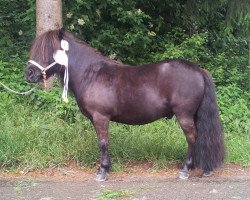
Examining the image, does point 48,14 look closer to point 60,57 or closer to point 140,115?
point 60,57

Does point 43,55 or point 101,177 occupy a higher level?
point 43,55

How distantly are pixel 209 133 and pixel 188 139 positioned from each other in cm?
28

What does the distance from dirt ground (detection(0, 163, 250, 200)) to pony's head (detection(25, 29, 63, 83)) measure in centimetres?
130

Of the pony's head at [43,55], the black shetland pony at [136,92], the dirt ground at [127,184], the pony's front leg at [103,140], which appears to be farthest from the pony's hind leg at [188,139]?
the pony's head at [43,55]

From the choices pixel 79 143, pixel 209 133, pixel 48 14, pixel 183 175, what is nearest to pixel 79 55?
pixel 79 143

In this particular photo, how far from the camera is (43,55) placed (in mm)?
5602

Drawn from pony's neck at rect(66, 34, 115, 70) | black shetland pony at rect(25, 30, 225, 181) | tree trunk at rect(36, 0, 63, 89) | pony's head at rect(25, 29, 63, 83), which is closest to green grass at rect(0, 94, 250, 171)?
black shetland pony at rect(25, 30, 225, 181)

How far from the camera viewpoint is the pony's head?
5605mm

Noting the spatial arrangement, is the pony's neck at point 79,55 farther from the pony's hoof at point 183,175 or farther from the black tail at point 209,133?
the pony's hoof at point 183,175

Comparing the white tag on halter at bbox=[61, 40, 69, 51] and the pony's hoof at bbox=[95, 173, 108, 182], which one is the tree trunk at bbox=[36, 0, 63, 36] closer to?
the white tag on halter at bbox=[61, 40, 69, 51]

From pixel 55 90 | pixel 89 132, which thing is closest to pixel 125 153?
pixel 89 132

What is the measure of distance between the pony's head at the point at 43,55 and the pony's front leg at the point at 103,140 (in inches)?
33.3

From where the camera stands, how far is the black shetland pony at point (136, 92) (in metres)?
5.60

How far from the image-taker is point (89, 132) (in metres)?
6.75
